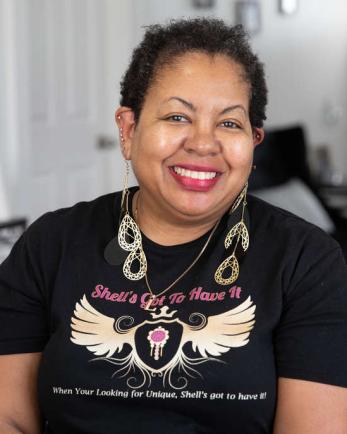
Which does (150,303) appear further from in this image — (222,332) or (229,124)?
(229,124)

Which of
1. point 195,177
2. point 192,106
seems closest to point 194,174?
point 195,177

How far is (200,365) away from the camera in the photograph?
1434 millimetres

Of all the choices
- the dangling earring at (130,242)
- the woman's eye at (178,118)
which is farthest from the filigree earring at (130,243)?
the woman's eye at (178,118)

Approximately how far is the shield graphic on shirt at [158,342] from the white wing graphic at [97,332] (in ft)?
0.06

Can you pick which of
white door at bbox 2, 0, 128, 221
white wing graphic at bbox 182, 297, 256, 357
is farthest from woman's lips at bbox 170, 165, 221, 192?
white door at bbox 2, 0, 128, 221

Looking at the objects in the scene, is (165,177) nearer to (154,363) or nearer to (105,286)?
(105,286)

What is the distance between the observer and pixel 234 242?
5.10ft

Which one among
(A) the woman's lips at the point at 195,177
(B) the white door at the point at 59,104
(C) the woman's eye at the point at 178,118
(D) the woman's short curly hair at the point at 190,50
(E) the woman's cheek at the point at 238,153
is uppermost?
(D) the woman's short curly hair at the point at 190,50

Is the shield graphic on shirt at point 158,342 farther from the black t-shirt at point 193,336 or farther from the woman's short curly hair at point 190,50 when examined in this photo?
the woman's short curly hair at point 190,50

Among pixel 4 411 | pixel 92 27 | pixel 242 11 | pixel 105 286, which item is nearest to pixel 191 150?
pixel 105 286

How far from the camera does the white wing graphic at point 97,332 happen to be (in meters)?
1.47

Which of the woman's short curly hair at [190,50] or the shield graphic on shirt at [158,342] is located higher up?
the woman's short curly hair at [190,50]

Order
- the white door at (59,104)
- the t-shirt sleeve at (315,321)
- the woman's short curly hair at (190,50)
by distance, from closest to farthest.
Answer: the t-shirt sleeve at (315,321) → the woman's short curly hair at (190,50) → the white door at (59,104)

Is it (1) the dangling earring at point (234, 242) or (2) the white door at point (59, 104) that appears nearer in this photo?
(1) the dangling earring at point (234, 242)
